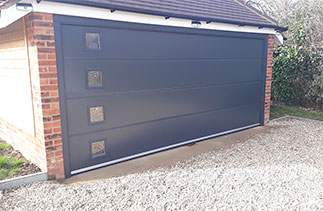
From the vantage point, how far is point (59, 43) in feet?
12.9

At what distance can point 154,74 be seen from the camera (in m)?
5.15

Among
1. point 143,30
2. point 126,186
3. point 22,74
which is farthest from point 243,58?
point 22,74

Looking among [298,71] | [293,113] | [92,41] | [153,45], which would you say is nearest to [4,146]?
[92,41]

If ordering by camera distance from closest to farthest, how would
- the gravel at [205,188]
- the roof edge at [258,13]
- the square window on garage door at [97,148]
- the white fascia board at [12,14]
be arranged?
1. the gravel at [205,188]
2. the white fascia board at [12,14]
3. the square window on garage door at [97,148]
4. the roof edge at [258,13]

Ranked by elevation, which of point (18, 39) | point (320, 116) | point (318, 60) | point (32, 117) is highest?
point (18, 39)

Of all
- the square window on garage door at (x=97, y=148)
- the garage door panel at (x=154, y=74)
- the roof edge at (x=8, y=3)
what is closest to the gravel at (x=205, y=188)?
the square window on garage door at (x=97, y=148)

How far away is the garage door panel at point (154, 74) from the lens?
13.8 feet

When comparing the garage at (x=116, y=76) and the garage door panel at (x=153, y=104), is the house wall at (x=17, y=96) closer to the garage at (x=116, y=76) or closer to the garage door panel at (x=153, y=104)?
the garage at (x=116, y=76)

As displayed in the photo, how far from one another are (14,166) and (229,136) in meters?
4.37

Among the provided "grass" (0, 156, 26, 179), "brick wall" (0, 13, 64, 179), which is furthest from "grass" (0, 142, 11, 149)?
"brick wall" (0, 13, 64, 179)

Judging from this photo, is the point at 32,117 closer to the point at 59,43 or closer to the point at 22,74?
the point at 22,74

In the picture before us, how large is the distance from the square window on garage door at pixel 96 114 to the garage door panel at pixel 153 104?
0.05m

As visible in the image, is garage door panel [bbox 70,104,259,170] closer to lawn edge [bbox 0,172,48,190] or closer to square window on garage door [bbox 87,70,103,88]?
lawn edge [bbox 0,172,48,190]

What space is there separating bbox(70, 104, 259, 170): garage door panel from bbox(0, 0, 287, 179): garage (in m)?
0.02
